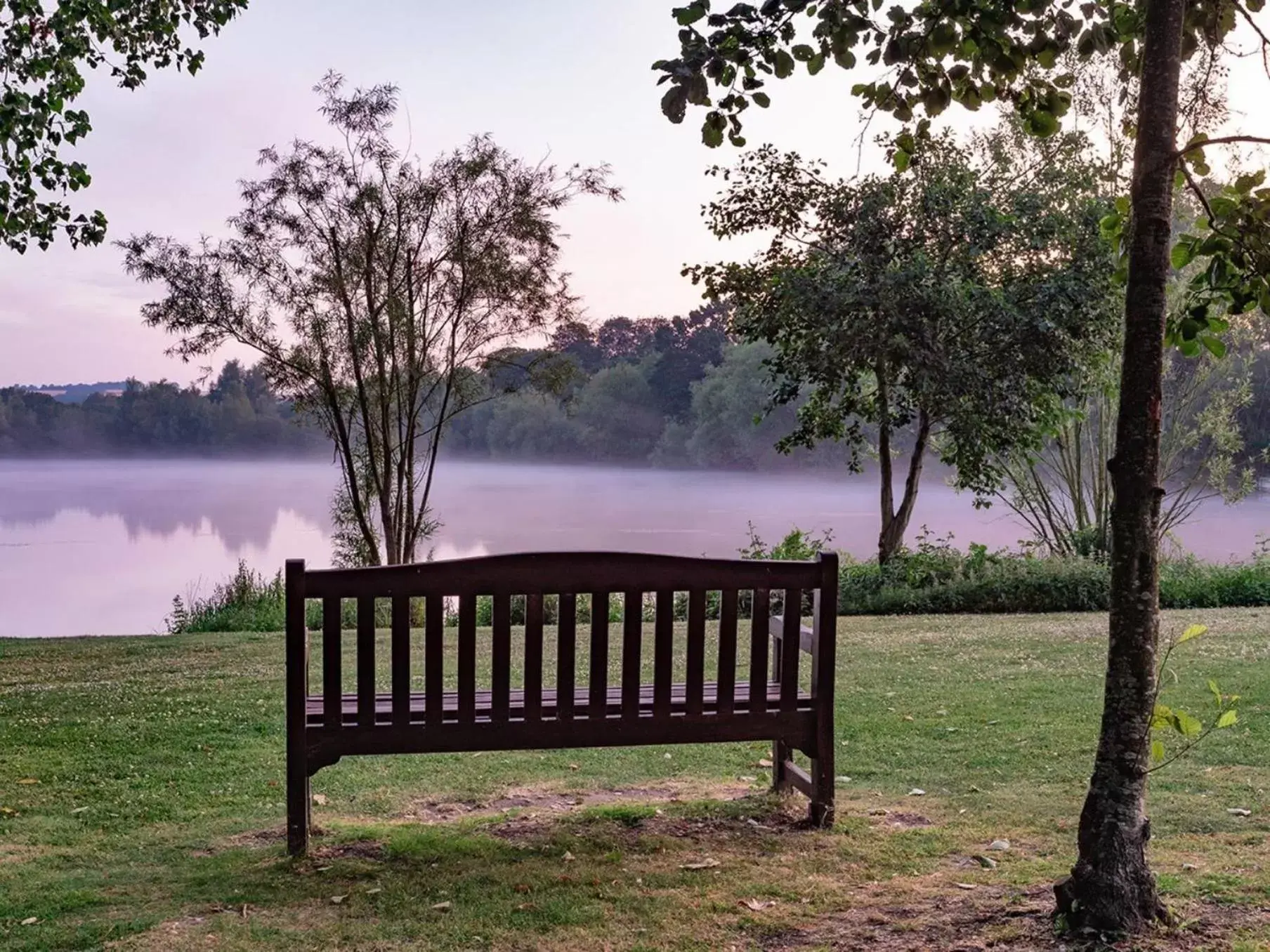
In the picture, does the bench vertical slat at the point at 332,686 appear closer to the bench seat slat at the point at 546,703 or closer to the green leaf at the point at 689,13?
the bench seat slat at the point at 546,703

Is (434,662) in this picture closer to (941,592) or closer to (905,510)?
(941,592)

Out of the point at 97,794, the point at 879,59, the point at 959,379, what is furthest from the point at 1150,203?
the point at 959,379

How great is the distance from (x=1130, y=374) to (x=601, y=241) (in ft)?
70.5

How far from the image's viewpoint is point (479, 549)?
76.9ft

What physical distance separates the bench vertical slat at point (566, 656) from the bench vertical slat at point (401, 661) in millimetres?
527

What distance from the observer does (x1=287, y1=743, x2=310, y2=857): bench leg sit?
13.0 feet

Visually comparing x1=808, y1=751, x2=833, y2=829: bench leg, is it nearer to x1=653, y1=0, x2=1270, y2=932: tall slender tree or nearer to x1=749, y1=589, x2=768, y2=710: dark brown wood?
x1=749, y1=589, x2=768, y2=710: dark brown wood

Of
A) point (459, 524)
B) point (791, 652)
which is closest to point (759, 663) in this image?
point (791, 652)

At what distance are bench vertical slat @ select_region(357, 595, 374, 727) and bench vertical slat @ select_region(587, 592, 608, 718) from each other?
0.76 meters

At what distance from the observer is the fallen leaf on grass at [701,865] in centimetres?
387

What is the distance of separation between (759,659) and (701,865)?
0.79 m

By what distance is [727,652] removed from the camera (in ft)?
13.6

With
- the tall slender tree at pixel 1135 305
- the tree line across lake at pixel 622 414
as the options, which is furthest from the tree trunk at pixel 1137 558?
the tree line across lake at pixel 622 414

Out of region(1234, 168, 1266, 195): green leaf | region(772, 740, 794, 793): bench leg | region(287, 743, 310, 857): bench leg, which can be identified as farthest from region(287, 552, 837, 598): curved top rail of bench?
region(1234, 168, 1266, 195): green leaf
